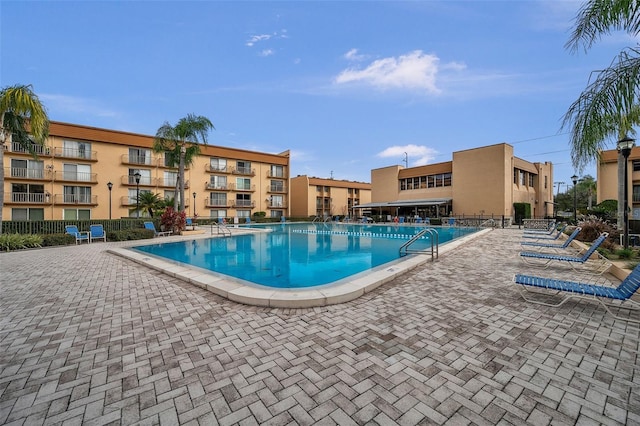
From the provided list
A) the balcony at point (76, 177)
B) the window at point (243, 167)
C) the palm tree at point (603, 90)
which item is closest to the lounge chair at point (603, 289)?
the palm tree at point (603, 90)

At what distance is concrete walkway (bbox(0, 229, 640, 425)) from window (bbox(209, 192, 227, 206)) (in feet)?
102

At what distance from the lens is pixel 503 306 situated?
4.41m

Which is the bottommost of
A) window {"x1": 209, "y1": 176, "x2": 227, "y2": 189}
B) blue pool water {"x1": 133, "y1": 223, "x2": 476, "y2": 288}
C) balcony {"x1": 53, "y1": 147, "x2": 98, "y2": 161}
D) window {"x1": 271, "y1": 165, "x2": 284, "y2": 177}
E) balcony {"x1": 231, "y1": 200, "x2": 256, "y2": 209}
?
blue pool water {"x1": 133, "y1": 223, "x2": 476, "y2": 288}

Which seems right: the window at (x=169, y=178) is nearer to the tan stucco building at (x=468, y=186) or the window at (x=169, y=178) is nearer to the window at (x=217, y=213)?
the window at (x=217, y=213)

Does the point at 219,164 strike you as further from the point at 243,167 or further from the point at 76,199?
the point at 76,199

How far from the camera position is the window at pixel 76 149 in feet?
84.7

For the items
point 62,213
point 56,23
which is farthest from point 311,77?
point 62,213

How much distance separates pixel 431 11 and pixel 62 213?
1313 inches

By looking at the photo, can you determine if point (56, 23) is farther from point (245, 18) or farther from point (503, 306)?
point (503, 306)

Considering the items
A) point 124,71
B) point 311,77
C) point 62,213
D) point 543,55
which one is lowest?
point 62,213

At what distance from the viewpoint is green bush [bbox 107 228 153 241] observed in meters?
15.5

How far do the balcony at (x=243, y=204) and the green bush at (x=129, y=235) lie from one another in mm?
20238

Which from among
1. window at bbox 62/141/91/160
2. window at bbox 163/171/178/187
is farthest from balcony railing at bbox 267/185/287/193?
window at bbox 62/141/91/160

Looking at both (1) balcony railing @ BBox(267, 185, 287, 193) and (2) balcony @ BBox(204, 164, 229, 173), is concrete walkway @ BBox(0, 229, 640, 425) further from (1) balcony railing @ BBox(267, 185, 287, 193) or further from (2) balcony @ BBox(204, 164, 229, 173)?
(1) balcony railing @ BBox(267, 185, 287, 193)
